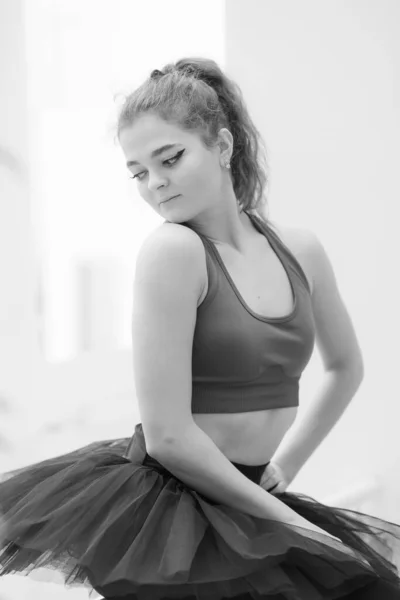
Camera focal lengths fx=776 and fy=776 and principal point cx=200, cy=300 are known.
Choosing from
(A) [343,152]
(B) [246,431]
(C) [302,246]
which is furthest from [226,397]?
(A) [343,152]

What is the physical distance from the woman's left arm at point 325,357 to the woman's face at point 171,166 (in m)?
0.26

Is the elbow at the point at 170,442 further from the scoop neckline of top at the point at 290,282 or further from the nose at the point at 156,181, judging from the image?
the nose at the point at 156,181

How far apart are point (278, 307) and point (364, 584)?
0.43 m

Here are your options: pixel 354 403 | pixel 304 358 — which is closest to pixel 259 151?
pixel 304 358

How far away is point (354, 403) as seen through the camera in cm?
294

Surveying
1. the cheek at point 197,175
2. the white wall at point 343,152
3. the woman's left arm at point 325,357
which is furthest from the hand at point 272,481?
the white wall at point 343,152

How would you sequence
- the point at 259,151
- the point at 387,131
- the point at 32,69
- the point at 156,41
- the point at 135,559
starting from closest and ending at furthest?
1. the point at 135,559
2. the point at 259,151
3. the point at 32,69
4. the point at 156,41
5. the point at 387,131

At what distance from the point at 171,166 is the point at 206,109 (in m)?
0.12

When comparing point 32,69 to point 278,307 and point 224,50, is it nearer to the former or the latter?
point 224,50

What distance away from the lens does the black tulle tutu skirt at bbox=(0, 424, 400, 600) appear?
0.99 metres

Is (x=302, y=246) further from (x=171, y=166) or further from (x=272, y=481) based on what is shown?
(x=272, y=481)

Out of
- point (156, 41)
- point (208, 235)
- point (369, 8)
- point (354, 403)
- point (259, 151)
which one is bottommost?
point (354, 403)

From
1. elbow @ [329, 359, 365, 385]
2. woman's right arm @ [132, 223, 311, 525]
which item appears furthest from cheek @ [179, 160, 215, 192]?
elbow @ [329, 359, 365, 385]

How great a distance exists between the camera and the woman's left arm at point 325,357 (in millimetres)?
1395
